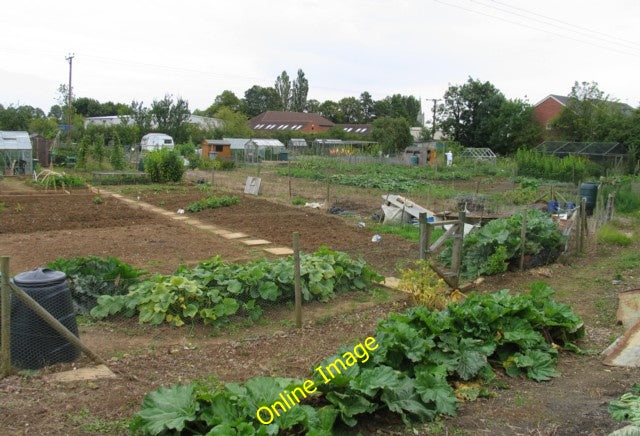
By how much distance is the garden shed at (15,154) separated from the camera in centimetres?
2931

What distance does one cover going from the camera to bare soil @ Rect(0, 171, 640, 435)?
4387mm

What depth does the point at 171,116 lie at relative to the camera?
50.0 m

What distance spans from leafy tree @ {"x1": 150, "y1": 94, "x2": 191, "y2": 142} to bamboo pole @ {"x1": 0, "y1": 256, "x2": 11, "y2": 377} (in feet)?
153

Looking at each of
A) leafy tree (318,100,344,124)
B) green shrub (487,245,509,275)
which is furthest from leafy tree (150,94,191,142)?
leafy tree (318,100,344,124)

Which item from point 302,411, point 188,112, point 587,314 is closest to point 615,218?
point 587,314

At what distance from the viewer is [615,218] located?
57.3 feet

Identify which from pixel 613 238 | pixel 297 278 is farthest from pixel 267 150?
pixel 297 278

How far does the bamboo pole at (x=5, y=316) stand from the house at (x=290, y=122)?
7917cm

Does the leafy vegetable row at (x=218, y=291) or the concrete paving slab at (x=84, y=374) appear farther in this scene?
the leafy vegetable row at (x=218, y=291)

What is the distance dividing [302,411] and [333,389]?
575 mm

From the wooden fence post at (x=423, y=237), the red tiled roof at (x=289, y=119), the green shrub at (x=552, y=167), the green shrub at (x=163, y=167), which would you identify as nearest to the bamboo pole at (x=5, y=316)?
the wooden fence post at (x=423, y=237)

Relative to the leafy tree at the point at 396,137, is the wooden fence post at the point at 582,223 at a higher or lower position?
lower

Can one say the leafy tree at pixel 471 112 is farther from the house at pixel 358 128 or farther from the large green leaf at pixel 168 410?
the large green leaf at pixel 168 410

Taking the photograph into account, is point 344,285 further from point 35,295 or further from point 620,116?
point 620,116
